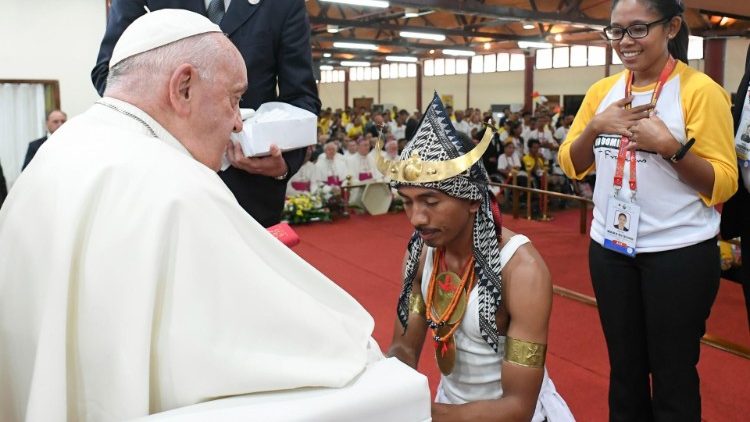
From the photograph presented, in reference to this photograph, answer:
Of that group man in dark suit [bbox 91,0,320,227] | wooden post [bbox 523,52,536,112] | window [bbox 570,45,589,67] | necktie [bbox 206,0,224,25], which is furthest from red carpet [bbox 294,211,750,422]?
wooden post [bbox 523,52,536,112]

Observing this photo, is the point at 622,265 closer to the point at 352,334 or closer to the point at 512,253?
the point at 512,253

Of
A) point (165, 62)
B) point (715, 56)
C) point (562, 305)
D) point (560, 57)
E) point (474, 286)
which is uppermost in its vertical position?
point (560, 57)

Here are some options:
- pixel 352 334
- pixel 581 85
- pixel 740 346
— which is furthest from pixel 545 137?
pixel 352 334

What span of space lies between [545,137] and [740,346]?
382 inches

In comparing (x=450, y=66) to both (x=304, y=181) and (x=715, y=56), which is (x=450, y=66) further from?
(x=304, y=181)

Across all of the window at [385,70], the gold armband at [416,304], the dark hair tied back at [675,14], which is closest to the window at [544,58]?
the window at [385,70]

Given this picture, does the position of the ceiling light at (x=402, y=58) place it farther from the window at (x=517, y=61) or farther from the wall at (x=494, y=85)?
the window at (x=517, y=61)

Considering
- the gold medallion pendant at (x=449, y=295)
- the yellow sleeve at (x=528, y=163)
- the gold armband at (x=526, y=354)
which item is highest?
the gold medallion pendant at (x=449, y=295)

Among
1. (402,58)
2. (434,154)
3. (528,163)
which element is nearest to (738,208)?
(434,154)

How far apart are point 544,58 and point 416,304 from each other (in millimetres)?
20565

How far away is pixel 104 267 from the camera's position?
914 millimetres

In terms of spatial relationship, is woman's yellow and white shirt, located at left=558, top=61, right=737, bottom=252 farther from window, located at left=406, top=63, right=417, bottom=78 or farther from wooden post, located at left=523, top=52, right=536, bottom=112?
window, located at left=406, top=63, right=417, bottom=78

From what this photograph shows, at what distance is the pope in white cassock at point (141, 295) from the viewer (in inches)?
35.7

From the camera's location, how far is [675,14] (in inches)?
74.5
